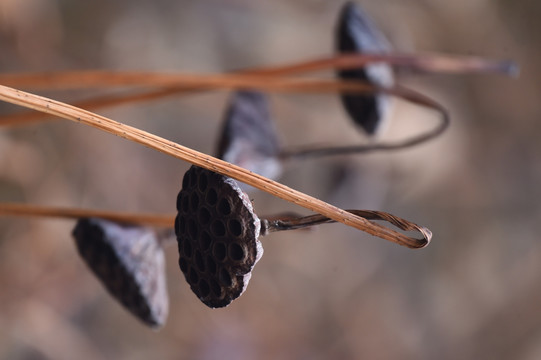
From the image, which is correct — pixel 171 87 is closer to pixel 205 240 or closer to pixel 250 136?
pixel 250 136

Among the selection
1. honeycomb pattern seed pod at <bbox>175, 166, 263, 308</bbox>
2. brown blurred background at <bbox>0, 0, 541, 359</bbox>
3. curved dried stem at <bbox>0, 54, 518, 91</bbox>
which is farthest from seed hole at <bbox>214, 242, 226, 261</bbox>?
brown blurred background at <bbox>0, 0, 541, 359</bbox>

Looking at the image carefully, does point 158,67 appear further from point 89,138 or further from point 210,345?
point 210,345

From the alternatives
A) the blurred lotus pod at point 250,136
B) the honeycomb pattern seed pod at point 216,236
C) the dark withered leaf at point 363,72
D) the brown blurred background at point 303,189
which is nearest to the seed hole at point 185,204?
the honeycomb pattern seed pod at point 216,236

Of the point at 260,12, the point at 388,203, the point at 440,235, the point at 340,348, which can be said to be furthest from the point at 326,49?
the point at 340,348

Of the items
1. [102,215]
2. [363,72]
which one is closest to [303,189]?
[363,72]

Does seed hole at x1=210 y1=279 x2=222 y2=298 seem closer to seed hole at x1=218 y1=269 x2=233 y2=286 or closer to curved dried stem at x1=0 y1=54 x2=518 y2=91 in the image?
seed hole at x1=218 y1=269 x2=233 y2=286

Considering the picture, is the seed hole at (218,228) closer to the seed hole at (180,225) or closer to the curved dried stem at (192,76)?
the seed hole at (180,225)
